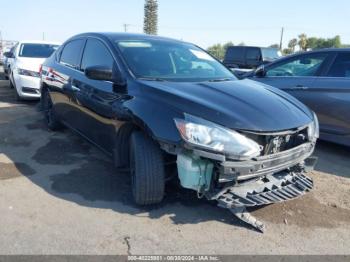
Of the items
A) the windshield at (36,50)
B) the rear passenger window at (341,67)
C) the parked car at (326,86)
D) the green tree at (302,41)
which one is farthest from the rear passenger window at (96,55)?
the green tree at (302,41)

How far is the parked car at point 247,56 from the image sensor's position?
16.4 m

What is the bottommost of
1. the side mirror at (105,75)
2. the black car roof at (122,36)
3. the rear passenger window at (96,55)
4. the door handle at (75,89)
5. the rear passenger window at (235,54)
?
the rear passenger window at (235,54)

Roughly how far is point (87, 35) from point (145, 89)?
1986 millimetres

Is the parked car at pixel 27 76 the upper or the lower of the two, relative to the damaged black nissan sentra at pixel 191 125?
lower

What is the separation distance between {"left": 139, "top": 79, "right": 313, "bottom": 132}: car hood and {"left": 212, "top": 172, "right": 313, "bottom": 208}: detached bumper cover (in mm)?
511

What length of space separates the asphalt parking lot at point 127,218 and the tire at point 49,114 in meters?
1.42

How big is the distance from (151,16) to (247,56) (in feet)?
85.8

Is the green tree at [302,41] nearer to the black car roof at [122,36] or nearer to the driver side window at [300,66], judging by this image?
the driver side window at [300,66]

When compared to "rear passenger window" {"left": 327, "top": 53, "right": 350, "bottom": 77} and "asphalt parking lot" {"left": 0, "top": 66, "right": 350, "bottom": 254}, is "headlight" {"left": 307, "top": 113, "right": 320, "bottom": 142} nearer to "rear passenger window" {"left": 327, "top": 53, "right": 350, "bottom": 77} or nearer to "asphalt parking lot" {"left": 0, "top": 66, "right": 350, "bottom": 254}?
"asphalt parking lot" {"left": 0, "top": 66, "right": 350, "bottom": 254}

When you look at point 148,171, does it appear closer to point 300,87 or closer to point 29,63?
point 300,87

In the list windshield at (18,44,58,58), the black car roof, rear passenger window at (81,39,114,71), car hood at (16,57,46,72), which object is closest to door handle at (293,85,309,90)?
the black car roof

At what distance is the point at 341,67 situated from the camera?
5.68 m

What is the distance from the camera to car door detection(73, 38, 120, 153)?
4141 millimetres

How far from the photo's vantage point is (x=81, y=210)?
370 cm
